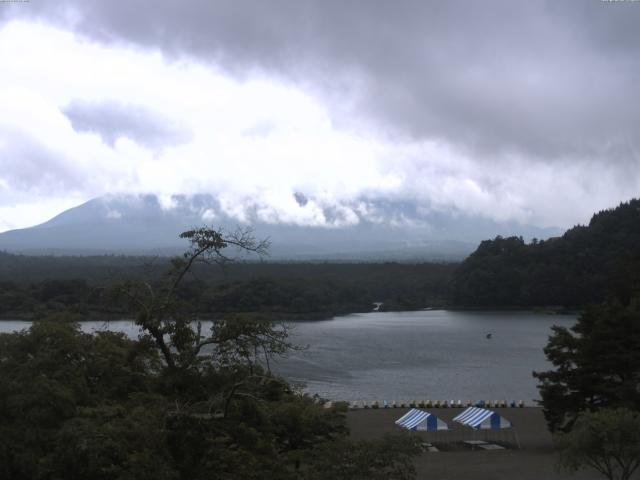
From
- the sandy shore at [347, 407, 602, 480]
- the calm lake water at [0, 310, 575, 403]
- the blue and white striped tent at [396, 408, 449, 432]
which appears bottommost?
the calm lake water at [0, 310, 575, 403]

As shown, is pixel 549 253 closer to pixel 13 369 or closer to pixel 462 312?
pixel 462 312

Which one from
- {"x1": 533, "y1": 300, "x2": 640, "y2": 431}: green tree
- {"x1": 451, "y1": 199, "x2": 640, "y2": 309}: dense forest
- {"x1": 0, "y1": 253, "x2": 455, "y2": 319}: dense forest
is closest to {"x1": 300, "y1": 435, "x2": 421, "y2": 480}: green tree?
{"x1": 533, "y1": 300, "x2": 640, "y2": 431}: green tree

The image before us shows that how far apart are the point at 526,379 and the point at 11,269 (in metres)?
62.4

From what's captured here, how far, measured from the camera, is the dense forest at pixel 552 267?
54656 millimetres

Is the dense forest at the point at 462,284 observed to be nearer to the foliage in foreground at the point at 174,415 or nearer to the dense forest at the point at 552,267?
the dense forest at the point at 552,267

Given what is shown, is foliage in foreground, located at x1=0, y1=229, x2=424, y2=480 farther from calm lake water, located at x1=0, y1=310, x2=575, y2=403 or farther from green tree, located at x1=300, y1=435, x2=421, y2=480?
calm lake water, located at x1=0, y1=310, x2=575, y2=403

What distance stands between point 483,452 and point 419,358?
1760 cm

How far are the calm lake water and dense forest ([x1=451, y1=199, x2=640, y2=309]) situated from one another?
462 centimetres

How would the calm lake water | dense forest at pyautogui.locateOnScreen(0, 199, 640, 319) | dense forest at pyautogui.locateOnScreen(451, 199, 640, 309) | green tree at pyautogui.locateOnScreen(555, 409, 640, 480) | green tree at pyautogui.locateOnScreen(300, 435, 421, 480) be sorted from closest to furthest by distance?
green tree at pyautogui.locateOnScreen(300, 435, 421, 480)
green tree at pyautogui.locateOnScreen(555, 409, 640, 480)
the calm lake water
dense forest at pyautogui.locateOnScreen(0, 199, 640, 319)
dense forest at pyautogui.locateOnScreen(451, 199, 640, 309)

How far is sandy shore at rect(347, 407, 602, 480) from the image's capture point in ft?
42.7

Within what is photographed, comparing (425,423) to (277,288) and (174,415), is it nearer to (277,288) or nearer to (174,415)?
(174,415)

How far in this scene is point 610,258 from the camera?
5500 centimetres

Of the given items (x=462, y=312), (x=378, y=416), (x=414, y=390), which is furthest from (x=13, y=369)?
(x=462, y=312)

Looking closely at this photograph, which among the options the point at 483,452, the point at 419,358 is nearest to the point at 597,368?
the point at 483,452
